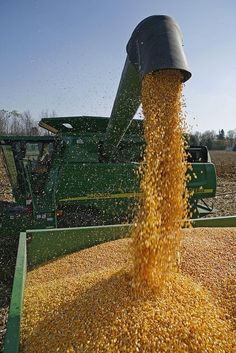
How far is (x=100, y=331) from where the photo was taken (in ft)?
7.61

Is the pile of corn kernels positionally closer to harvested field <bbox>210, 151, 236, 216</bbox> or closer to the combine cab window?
the combine cab window

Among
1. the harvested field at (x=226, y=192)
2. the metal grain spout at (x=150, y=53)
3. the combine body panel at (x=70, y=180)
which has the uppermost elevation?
the metal grain spout at (x=150, y=53)

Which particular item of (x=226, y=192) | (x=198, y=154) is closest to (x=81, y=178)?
(x=198, y=154)

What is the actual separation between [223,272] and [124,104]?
2.18 meters

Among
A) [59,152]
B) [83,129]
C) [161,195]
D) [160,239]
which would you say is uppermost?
[83,129]

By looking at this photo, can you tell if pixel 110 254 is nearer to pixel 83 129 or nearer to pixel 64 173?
pixel 64 173

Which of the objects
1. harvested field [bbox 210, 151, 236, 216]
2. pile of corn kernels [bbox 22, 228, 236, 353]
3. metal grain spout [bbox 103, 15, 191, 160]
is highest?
metal grain spout [bbox 103, 15, 191, 160]

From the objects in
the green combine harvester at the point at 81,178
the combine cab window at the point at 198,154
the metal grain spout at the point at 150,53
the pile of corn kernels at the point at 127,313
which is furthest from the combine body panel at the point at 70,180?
the pile of corn kernels at the point at 127,313

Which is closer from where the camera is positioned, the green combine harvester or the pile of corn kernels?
the pile of corn kernels

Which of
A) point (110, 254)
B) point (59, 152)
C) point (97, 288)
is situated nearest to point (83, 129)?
point (59, 152)

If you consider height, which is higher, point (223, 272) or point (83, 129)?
point (83, 129)

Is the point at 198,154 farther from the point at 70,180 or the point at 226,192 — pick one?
the point at 226,192

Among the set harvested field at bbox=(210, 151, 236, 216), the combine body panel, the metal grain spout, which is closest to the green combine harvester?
the combine body panel

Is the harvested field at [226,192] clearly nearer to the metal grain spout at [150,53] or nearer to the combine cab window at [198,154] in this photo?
the combine cab window at [198,154]
